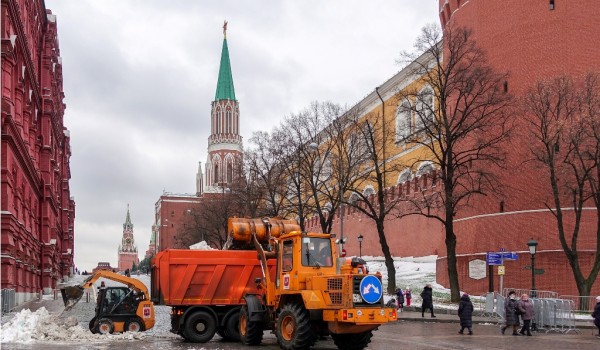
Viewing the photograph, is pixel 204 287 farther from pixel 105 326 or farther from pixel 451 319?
pixel 451 319

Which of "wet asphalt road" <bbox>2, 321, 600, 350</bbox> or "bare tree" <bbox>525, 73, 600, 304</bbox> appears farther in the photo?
"bare tree" <bbox>525, 73, 600, 304</bbox>

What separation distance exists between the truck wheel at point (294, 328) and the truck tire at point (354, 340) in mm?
746

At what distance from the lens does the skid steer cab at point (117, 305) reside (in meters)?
22.3

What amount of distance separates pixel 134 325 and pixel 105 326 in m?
0.90

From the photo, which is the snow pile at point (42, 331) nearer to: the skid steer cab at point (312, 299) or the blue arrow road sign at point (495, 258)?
the skid steer cab at point (312, 299)

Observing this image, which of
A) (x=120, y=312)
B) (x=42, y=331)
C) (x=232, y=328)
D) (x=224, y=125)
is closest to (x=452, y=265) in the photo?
(x=232, y=328)

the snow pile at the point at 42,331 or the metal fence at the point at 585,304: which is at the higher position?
the snow pile at the point at 42,331

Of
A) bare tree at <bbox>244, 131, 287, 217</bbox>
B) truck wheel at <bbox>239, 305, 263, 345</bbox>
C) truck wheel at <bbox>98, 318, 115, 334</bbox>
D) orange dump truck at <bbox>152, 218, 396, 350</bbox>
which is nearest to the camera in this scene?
orange dump truck at <bbox>152, 218, 396, 350</bbox>

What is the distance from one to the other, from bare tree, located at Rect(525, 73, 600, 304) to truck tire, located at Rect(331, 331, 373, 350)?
64.9 feet

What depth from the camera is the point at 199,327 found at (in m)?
21.6

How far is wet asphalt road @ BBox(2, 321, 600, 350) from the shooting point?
1938 cm

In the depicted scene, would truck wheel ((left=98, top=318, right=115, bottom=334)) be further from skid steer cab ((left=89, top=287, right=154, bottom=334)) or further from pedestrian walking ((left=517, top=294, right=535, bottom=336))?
pedestrian walking ((left=517, top=294, right=535, bottom=336))

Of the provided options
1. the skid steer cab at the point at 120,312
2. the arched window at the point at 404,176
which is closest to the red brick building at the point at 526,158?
the arched window at the point at 404,176

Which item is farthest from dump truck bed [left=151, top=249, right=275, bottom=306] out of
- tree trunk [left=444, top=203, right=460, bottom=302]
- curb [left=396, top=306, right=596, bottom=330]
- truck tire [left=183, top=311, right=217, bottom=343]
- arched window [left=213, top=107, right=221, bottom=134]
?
arched window [left=213, top=107, right=221, bottom=134]
